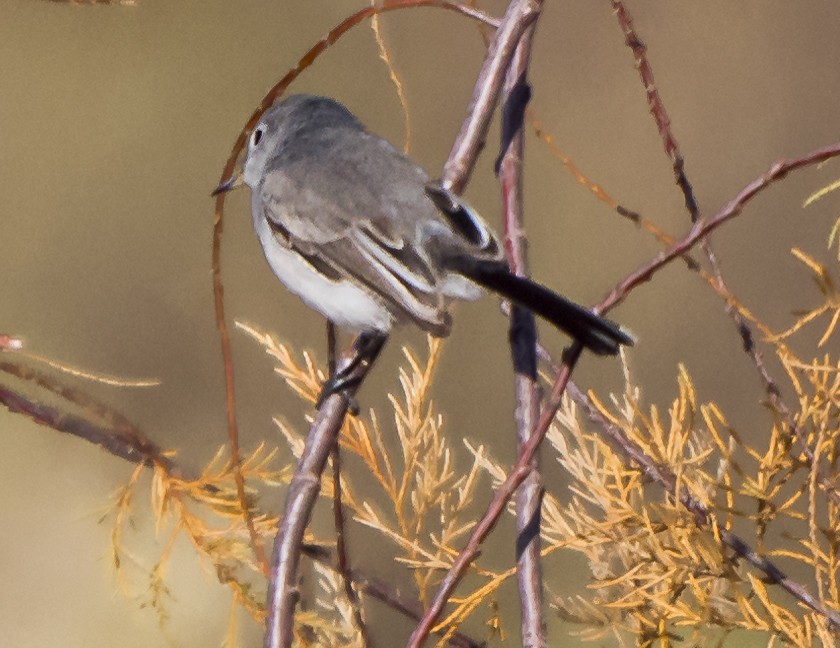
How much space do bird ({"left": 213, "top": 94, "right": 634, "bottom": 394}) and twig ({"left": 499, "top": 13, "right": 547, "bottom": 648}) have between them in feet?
0.31

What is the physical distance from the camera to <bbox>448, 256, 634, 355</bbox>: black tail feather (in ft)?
3.57

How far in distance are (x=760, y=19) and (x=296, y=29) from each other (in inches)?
54.9

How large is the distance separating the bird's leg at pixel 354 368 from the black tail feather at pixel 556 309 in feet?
0.52

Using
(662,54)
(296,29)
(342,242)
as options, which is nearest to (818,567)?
(342,242)

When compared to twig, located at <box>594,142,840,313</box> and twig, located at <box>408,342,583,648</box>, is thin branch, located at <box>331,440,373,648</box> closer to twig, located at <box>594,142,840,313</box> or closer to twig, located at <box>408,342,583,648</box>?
twig, located at <box>408,342,583,648</box>

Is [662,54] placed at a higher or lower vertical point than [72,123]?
higher

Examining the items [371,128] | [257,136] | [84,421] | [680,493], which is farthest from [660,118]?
[371,128]

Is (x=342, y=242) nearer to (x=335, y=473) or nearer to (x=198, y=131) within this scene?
(x=335, y=473)

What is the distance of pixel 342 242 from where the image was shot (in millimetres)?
1815

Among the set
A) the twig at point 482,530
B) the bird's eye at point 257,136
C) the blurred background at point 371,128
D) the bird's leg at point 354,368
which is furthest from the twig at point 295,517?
the blurred background at point 371,128

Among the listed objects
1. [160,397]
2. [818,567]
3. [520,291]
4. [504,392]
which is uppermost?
[520,291]

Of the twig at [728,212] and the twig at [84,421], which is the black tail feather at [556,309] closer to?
the twig at [728,212]

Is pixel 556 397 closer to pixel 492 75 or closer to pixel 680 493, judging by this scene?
pixel 680 493

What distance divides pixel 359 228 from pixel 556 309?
25.1 inches
